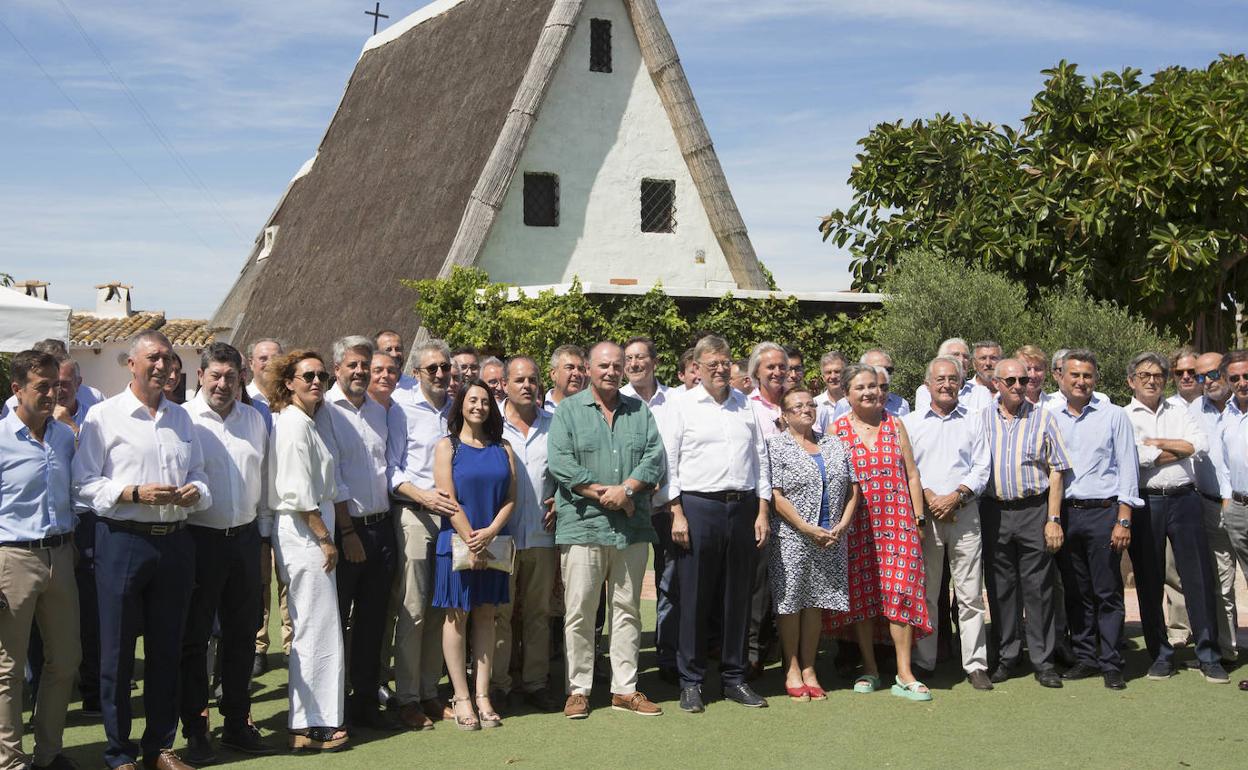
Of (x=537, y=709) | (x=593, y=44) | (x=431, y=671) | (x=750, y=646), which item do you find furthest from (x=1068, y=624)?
(x=593, y=44)

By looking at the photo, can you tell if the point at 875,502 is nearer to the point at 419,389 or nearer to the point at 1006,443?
the point at 1006,443

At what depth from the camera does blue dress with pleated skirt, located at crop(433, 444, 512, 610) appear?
724cm

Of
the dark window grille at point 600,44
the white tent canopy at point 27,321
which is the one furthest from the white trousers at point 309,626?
the dark window grille at point 600,44

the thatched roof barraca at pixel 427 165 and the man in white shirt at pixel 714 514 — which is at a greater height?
the thatched roof barraca at pixel 427 165

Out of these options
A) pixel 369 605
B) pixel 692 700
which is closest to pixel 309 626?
pixel 369 605

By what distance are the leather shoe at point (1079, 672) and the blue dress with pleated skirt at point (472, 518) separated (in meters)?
3.96

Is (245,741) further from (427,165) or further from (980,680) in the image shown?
(427,165)

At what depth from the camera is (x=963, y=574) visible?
27.3 feet

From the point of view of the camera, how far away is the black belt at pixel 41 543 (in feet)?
20.1

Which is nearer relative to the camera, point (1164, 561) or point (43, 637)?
point (43, 637)

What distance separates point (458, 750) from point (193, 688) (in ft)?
4.77

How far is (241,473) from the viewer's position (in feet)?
21.7

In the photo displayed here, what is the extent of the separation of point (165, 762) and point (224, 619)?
0.82 m

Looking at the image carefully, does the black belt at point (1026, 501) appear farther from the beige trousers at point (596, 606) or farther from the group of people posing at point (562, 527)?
the beige trousers at point (596, 606)
